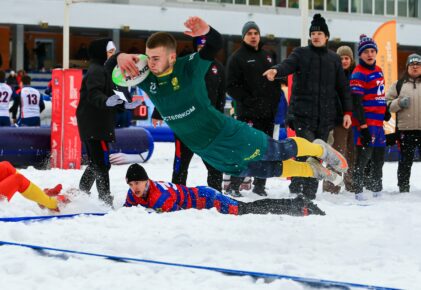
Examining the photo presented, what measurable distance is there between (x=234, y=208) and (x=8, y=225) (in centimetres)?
193

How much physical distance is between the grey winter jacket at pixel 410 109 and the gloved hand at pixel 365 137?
2.01ft

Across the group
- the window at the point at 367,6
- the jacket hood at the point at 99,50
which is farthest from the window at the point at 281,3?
the jacket hood at the point at 99,50

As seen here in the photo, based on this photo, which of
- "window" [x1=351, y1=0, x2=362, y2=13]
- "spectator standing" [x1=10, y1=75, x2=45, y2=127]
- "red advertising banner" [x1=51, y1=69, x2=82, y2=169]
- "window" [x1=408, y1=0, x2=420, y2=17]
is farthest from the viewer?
"window" [x1=408, y1=0, x2=420, y2=17]

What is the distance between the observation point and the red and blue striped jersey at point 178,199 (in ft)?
19.7

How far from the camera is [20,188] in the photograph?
5.82 metres

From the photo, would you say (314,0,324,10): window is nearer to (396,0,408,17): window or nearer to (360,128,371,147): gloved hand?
(396,0,408,17): window

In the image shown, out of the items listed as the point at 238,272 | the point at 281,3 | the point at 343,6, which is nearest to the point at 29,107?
the point at 238,272

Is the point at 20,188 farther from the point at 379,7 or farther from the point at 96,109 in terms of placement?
the point at 379,7

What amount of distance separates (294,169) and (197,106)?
110cm

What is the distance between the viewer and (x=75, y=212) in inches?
247

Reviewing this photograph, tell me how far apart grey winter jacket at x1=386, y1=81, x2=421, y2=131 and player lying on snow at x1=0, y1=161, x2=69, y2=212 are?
4.35m

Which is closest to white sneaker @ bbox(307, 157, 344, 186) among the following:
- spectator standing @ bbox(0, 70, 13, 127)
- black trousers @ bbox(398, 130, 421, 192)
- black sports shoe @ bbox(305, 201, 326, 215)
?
black sports shoe @ bbox(305, 201, 326, 215)

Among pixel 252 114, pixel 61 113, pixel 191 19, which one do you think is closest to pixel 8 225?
pixel 191 19

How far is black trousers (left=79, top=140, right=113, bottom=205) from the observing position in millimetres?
6996
